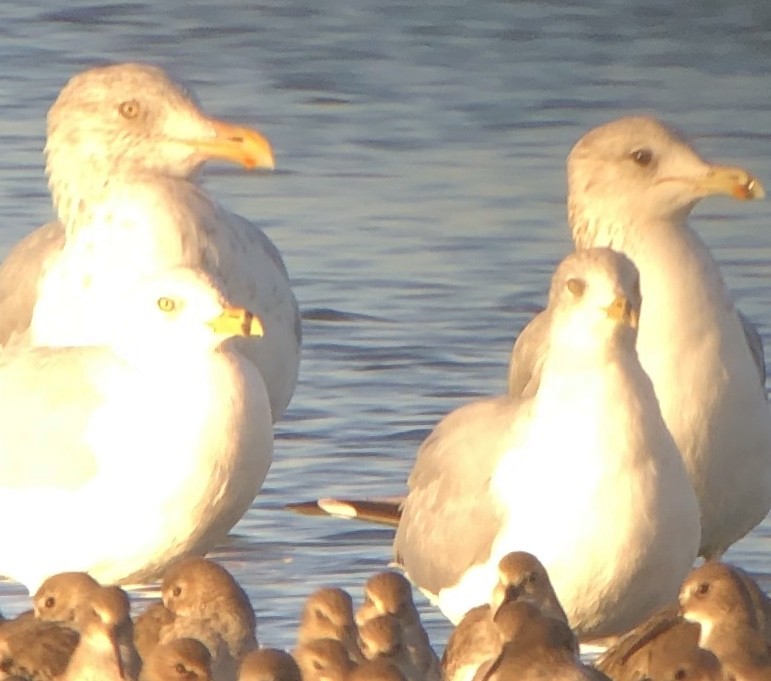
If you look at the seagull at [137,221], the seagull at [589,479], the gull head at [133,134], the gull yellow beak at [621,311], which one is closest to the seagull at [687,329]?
the seagull at [589,479]

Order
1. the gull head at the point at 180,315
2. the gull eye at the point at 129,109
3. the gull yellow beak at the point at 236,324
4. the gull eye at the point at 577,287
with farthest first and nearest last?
the gull eye at the point at 129,109
the gull head at the point at 180,315
the gull yellow beak at the point at 236,324
the gull eye at the point at 577,287

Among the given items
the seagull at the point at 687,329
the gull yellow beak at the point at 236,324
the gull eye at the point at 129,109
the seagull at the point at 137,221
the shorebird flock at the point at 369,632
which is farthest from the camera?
the gull eye at the point at 129,109

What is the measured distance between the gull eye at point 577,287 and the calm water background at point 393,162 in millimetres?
1379

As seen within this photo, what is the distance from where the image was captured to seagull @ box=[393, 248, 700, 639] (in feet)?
30.7

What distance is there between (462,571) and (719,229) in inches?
253

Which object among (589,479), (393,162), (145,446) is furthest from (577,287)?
(393,162)

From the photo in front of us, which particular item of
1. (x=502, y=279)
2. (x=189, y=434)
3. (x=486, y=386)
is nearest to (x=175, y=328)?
(x=189, y=434)

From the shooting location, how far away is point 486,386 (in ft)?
43.3

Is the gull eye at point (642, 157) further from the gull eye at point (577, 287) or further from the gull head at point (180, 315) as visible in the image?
the gull head at point (180, 315)

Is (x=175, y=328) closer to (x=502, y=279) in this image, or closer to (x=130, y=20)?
(x=502, y=279)

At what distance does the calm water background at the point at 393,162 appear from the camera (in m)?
12.0

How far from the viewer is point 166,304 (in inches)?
385

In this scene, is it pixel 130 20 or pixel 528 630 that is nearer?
pixel 528 630

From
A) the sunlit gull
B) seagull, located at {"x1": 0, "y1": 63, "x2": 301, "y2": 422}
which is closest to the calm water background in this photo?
the sunlit gull
